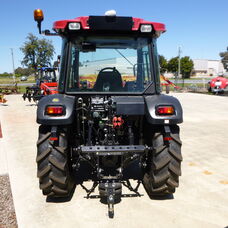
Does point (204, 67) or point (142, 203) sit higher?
point (204, 67)

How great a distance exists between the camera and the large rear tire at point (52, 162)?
2.91 meters

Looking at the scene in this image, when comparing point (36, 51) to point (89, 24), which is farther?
point (36, 51)

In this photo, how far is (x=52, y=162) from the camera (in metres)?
2.90

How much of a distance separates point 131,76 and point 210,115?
23.5ft

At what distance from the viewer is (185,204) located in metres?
3.10

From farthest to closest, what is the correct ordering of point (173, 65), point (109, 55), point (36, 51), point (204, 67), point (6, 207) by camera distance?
point (204, 67) → point (173, 65) → point (36, 51) → point (109, 55) → point (6, 207)

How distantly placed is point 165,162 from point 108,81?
4.47ft

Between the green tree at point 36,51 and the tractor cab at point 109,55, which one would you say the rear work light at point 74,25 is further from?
the green tree at point 36,51

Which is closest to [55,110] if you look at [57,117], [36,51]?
[57,117]

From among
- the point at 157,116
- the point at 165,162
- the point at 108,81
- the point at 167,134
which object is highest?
the point at 108,81

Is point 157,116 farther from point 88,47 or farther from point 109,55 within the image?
point 88,47

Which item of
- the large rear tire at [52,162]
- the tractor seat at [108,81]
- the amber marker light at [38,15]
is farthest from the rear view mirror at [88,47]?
the large rear tire at [52,162]

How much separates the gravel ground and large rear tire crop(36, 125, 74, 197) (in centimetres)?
48

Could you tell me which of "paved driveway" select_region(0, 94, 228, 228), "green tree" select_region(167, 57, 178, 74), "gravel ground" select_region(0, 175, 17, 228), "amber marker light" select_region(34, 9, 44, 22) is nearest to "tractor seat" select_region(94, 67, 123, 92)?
"amber marker light" select_region(34, 9, 44, 22)
